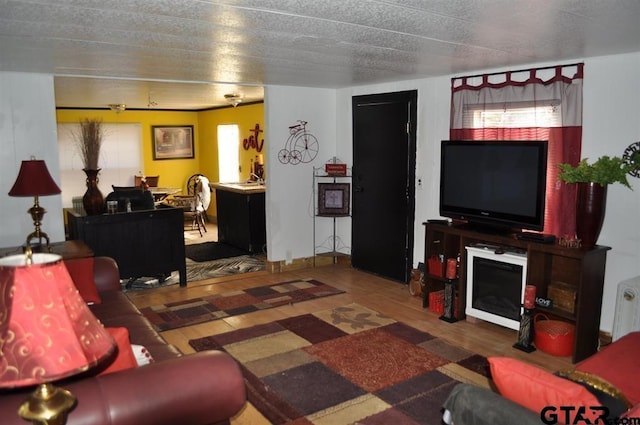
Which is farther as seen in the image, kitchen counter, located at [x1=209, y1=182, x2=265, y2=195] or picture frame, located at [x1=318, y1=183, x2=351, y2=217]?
kitchen counter, located at [x1=209, y1=182, x2=265, y2=195]

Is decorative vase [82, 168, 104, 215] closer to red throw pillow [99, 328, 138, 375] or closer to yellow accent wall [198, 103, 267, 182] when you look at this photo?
yellow accent wall [198, 103, 267, 182]

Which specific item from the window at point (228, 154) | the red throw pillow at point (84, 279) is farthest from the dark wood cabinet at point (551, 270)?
the window at point (228, 154)

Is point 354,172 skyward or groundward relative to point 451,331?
skyward

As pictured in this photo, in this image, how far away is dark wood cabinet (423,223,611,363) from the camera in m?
3.62

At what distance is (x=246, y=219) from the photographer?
23.3ft

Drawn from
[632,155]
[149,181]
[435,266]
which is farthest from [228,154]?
[632,155]

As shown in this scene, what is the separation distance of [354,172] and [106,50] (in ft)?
10.6

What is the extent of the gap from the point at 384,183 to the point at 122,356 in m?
4.17

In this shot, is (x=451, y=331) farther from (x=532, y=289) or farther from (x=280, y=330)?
(x=280, y=330)

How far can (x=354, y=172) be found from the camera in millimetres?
6164

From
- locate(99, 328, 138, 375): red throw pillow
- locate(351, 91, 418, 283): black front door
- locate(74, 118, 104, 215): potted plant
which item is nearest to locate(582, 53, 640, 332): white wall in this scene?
locate(351, 91, 418, 283): black front door

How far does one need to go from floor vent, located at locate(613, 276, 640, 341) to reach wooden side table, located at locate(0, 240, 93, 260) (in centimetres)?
391

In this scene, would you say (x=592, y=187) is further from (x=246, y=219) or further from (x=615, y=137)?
(x=246, y=219)

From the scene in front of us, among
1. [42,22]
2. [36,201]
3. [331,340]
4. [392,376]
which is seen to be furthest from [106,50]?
[392,376]
